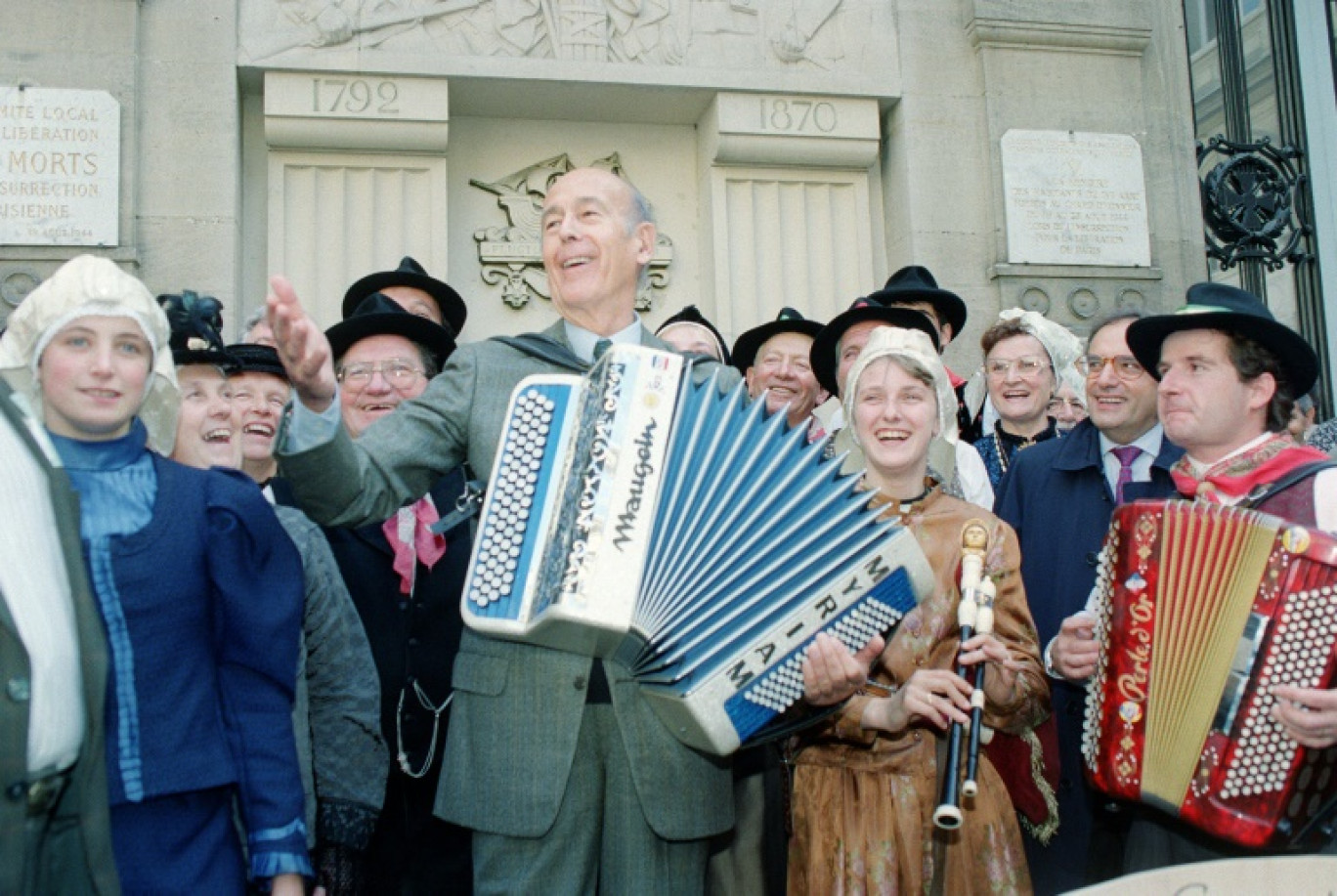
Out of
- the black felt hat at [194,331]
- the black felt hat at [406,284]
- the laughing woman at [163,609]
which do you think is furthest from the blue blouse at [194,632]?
the black felt hat at [406,284]

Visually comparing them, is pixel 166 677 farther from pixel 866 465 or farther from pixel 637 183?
pixel 637 183

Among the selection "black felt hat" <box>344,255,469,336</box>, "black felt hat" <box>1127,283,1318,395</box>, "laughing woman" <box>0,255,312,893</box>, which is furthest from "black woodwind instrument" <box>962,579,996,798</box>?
"black felt hat" <box>344,255,469,336</box>

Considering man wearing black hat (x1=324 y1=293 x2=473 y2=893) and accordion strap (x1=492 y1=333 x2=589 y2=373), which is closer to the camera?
accordion strap (x1=492 y1=333 x2=589 y2=373)

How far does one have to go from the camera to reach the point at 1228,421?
2.91 metres

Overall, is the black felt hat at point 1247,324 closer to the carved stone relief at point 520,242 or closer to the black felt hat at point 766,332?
the black felt hat at point 766,332

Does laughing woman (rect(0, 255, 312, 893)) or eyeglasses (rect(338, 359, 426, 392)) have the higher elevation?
eyeglasses (rect(338, 359, 426, 392))

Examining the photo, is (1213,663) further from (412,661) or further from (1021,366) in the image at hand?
(1021,366)

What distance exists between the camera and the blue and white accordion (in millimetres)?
2252

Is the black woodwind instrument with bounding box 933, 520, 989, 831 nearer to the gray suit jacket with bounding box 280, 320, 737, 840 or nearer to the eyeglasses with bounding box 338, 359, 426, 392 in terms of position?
the gray suit jacket with bounding box 280, 320, 737, 840

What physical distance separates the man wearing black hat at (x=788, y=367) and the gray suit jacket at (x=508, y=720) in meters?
1.97

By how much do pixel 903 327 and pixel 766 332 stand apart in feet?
3.49

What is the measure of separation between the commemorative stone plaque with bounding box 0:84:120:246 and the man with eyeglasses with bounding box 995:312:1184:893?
4.34m

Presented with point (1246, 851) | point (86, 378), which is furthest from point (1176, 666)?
point (86, 378)

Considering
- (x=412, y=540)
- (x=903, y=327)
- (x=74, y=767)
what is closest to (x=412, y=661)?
(x=412, y=540)
